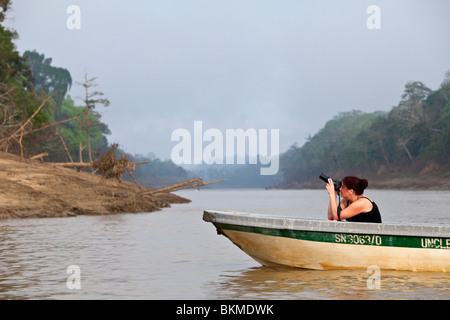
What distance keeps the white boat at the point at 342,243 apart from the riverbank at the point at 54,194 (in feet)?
52.2

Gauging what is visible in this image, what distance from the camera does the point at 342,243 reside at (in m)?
10.6

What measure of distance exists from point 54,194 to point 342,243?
19.8 meters

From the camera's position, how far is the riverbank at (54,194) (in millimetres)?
25453

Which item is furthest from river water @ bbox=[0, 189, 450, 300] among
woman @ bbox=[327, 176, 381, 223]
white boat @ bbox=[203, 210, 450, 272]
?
woman @ bbox=[327, 176, 381, 223]

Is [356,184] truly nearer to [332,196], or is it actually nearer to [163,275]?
→ [332,196]

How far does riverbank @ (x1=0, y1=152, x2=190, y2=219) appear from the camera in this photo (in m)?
25.5

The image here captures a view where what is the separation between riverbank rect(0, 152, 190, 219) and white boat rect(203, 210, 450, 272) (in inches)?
626

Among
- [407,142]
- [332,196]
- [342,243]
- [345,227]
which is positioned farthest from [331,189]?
[407,142]

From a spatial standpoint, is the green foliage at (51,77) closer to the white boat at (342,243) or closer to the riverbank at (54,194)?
the riverbank at (54,194)

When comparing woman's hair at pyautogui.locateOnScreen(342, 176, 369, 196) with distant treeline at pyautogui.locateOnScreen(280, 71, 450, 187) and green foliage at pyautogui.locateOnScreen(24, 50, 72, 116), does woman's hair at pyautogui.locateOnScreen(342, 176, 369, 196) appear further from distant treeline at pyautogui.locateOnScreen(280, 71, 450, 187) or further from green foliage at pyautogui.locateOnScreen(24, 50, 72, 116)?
green foliage at pyautogui.locateOnScreen(24, 50, 72, 116)

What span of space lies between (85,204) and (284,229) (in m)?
19.5

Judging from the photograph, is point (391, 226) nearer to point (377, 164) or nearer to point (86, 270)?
point (86, 270)

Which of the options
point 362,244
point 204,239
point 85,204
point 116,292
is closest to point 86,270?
point 116,292

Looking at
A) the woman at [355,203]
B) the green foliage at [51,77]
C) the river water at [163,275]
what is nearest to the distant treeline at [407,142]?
the green foliage at [51,77]
